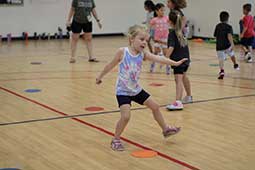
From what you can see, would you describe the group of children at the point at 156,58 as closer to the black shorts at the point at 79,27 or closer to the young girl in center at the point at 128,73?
the young girl in center at the point at 128,73

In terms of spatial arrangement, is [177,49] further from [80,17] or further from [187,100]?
[80,17]

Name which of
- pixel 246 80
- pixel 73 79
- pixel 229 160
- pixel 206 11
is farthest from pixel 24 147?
pixel 206 11

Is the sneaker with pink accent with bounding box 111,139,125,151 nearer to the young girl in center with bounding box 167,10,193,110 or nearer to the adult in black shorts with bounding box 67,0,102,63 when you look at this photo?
the young girl in center with bounding box 167,10,193,110

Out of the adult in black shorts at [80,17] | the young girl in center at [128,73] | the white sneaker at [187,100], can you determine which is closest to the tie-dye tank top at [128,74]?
the young girl in center at [128,73]

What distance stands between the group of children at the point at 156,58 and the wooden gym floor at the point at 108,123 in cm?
25

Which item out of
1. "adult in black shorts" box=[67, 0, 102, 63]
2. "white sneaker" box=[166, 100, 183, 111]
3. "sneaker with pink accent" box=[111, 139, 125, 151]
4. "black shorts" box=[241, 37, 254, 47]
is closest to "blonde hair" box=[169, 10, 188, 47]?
"white sneaker" box=[166, 100, 183, 111]

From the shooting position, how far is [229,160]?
14.2 feet

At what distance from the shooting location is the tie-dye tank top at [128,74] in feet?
15.2

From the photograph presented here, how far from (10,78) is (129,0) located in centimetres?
1044

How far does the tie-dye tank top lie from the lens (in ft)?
15.2

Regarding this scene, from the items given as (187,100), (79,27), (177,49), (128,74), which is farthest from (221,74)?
(128,74)

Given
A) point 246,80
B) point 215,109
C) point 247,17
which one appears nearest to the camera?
point 215,109

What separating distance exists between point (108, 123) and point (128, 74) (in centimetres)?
119

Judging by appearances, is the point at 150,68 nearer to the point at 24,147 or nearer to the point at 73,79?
the point at 73,79
